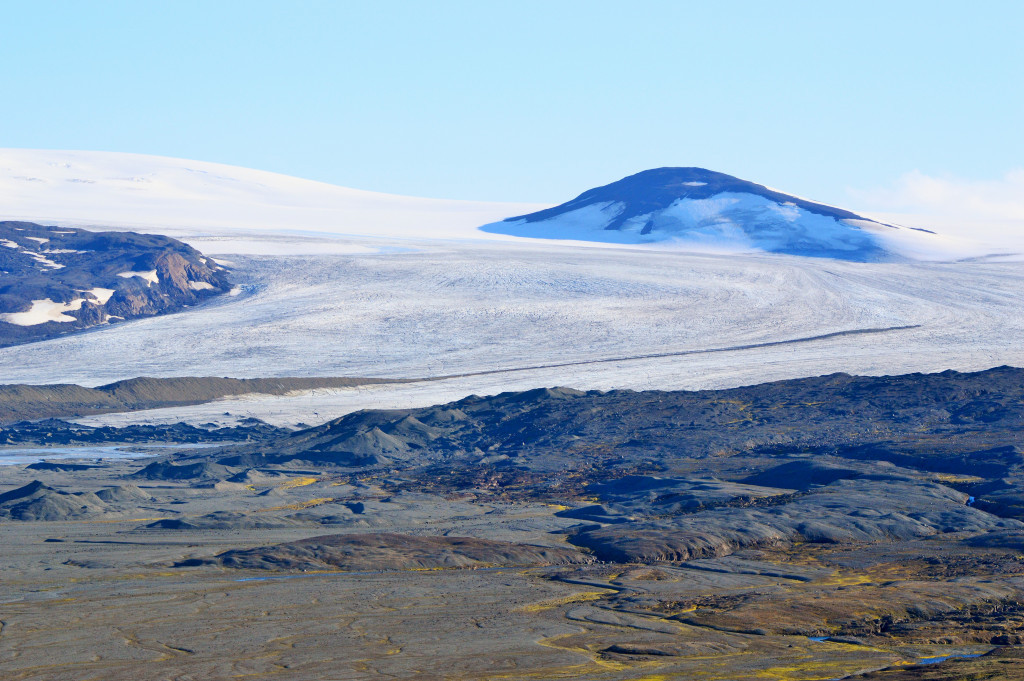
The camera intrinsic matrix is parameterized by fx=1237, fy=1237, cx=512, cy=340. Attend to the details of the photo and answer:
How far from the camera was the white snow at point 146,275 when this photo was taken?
236ft

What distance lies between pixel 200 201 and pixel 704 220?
4278 cm

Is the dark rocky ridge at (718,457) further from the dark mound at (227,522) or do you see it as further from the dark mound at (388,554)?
the dark mound at (227,522)

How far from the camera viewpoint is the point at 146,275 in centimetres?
7262

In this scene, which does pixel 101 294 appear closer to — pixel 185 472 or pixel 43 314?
pixel 43 314

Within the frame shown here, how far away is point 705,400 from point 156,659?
30814 mm

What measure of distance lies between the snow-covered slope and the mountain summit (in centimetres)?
835

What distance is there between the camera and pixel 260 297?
224ft

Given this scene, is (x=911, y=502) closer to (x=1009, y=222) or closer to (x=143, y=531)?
(x=143, y=531)

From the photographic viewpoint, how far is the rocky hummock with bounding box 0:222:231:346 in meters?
67.0

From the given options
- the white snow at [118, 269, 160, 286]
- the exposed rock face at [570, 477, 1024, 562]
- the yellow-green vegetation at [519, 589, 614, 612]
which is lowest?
the exposed rock face at [570, 477, 1024, 562]

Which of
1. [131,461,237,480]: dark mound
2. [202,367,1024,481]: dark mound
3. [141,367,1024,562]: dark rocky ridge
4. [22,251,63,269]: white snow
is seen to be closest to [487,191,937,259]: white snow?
[22,251,63,269]: white snow

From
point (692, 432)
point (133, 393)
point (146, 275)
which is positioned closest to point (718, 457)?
point (692, 432)

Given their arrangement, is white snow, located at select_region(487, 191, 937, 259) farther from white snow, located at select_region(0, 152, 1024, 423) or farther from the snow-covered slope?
the snow-covered slope

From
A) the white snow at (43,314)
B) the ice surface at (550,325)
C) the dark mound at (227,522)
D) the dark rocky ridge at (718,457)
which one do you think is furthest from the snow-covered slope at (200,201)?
the dark mound at (227,522)
